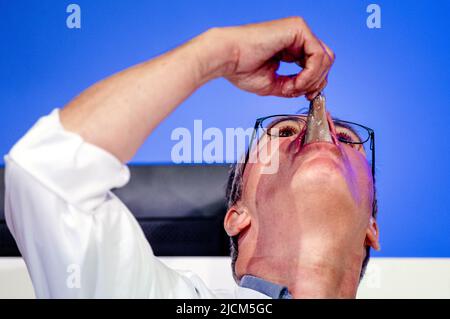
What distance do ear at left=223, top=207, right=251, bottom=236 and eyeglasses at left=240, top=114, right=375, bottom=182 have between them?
0.29 feet

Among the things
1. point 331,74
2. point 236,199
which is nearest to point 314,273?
point 236,199

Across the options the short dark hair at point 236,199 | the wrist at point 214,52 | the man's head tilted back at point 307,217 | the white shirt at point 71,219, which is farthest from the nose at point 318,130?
the white shirt at point 71,219

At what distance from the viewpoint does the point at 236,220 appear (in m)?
1.06

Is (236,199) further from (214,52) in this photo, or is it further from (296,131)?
(214,52)

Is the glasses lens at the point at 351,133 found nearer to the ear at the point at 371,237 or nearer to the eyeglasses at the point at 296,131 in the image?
the eyeglasses at the point at 296,131

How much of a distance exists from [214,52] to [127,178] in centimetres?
21

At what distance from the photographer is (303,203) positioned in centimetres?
98

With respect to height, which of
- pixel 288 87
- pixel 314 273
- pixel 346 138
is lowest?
pixel 314 273

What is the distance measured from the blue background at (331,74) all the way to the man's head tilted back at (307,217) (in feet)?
1.09

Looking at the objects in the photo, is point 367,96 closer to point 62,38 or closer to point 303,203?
point 303,203

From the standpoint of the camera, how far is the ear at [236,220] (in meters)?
1.04

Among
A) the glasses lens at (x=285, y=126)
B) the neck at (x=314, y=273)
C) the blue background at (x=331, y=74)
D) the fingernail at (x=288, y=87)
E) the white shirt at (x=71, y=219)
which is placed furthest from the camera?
the blue background at (x=331, y=74)
